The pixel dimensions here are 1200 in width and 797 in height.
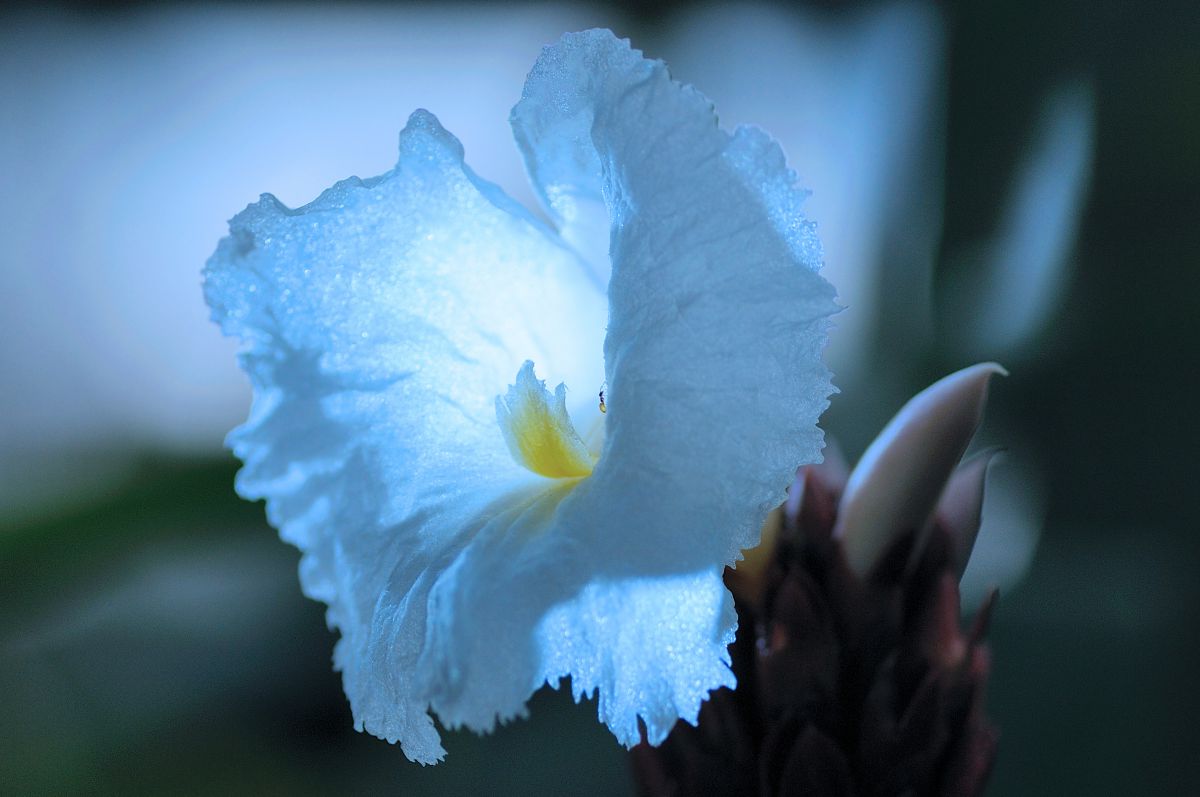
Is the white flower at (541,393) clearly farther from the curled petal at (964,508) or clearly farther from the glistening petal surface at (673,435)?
the curled petal at (964,508)

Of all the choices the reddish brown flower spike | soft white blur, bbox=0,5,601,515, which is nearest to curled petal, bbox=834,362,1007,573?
the reddish brown flower spike

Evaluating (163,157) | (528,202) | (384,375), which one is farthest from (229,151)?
(384,375)

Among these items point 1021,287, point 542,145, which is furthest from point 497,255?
point 1021,287

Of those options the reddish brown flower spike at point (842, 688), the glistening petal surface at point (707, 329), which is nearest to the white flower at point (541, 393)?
the glistening petal surface at point (707, 329)

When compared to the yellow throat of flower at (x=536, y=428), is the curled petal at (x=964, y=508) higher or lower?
lower

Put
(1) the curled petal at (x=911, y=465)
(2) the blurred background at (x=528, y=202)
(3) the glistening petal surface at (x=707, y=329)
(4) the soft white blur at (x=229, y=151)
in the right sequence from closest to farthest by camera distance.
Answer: (3) the glistening petal surface at (x=707, y=329) → (1) the curled petal at (x=911, y=465) → (2) the blurred background at (x=528, y=202) → (4) the soft white blur at (x=229, y=151)

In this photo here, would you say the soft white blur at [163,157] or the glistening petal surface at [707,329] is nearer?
the glistening petal surface at [707,329]

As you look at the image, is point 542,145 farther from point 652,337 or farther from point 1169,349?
point 1169,349

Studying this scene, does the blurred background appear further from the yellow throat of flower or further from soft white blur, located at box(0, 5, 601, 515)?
the yellow throat of flower
